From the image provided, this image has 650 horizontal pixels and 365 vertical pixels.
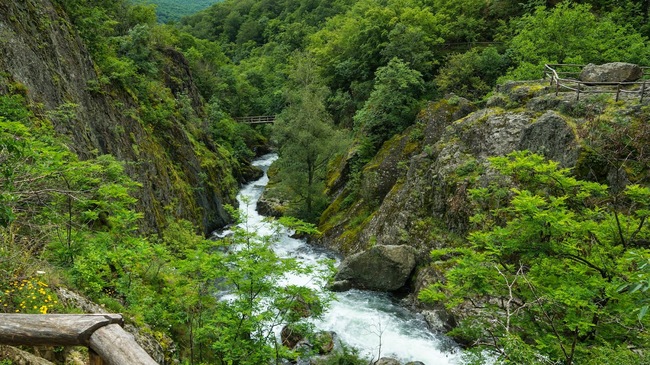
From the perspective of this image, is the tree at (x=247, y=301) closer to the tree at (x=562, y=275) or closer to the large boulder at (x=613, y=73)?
the tree at (x=562, y=275)

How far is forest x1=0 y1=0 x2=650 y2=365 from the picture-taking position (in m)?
6.62

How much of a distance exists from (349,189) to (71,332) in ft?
75.2

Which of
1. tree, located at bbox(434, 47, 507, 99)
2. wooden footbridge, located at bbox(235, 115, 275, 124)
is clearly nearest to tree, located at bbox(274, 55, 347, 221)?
tree, located at bbox(434, 47, 507, 99)

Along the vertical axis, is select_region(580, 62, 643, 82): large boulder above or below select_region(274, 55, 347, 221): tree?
above

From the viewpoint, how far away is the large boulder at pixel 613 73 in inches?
601

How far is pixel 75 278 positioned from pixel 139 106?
16723mm

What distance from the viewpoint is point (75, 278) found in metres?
6.81

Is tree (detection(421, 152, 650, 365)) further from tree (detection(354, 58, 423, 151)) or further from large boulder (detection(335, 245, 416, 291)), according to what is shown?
tree (detection(354, 58, 423, 151))

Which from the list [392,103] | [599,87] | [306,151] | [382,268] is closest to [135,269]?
[382,268]

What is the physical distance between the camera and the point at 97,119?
16109mm

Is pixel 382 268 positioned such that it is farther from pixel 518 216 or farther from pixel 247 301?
pixel 247 301

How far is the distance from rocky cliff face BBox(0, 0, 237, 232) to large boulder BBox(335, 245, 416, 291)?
8610 millimetres

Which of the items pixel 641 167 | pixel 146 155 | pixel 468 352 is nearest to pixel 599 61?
pixel 641 167

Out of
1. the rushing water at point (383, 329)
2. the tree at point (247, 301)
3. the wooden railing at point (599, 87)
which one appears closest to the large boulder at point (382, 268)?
the rushing water at point (383, 329)
